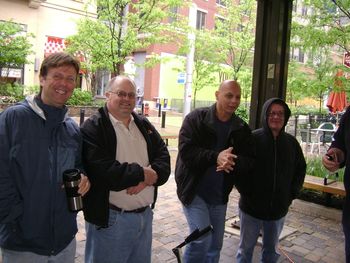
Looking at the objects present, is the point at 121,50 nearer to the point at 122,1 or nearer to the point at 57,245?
the point at 122,1

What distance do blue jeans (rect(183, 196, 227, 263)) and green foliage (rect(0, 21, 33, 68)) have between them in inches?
578

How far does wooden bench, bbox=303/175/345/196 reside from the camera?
18.9 ft

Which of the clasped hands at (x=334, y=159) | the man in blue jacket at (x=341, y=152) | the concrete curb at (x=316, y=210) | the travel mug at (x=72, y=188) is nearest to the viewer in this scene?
the travel mug at (x=72, y=188)

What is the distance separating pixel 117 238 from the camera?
2.46 meters

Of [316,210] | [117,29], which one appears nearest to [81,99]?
[117,29]

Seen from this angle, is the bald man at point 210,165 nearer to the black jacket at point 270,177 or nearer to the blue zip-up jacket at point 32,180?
the black jacket at point 270,177

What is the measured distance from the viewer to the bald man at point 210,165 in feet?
10.3

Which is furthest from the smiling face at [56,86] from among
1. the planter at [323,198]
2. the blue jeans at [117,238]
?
the planter at [323,198]

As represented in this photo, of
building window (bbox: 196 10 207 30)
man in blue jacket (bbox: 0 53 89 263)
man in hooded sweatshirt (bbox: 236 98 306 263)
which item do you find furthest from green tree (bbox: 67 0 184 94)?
building window (bbox: 196 10 207 30)

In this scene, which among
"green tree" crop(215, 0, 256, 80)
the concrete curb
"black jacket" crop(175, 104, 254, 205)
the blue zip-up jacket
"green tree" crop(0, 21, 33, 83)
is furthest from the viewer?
"green tree" crop(0, 21, 33, 83)

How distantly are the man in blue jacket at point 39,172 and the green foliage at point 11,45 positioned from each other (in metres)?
14.9

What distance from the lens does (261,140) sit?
3318 millimetres

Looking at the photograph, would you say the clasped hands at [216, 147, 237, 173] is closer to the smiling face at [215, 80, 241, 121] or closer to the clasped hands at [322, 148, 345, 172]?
the smiling face at [215, 80, 241, 121]

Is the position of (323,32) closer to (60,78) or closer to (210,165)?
(210,165)
